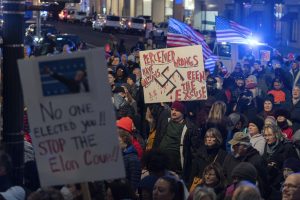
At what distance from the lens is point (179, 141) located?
32.3 feet

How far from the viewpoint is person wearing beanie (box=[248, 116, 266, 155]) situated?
9445 mm

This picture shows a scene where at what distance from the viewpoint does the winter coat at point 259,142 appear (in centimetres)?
938

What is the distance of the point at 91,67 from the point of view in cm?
533

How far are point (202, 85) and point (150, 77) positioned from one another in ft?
3.23

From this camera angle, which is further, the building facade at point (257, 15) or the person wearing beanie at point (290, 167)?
the building facade at point (257, 15)

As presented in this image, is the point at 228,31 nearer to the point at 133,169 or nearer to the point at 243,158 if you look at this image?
the point at 243,158

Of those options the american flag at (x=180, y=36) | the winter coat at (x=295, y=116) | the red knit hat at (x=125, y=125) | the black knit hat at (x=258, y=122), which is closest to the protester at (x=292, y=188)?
the red knit hat at (x=125, y=125)

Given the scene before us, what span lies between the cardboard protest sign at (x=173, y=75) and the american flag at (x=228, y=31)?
774 cm

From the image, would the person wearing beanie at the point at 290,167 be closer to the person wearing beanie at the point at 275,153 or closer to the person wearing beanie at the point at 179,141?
the person wearing beanie at the point at 275,153

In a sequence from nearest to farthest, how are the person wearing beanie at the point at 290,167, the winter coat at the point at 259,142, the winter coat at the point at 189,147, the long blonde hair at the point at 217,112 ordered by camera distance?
the person wearing beanie at the point at 290,167 → the winter coat at the point at 259,142 → the winter coat at the point at 189,147 → the long blonde hair at the point at 217,112

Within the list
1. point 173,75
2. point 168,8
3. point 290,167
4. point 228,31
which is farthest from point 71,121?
point 168,8

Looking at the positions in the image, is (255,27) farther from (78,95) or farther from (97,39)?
(78,95)

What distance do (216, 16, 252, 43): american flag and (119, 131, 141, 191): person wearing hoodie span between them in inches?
461

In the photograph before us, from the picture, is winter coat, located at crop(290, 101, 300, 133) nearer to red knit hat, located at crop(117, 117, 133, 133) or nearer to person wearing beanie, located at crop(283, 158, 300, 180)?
red knit hat, located at crop(117, 117, 133, 133)
